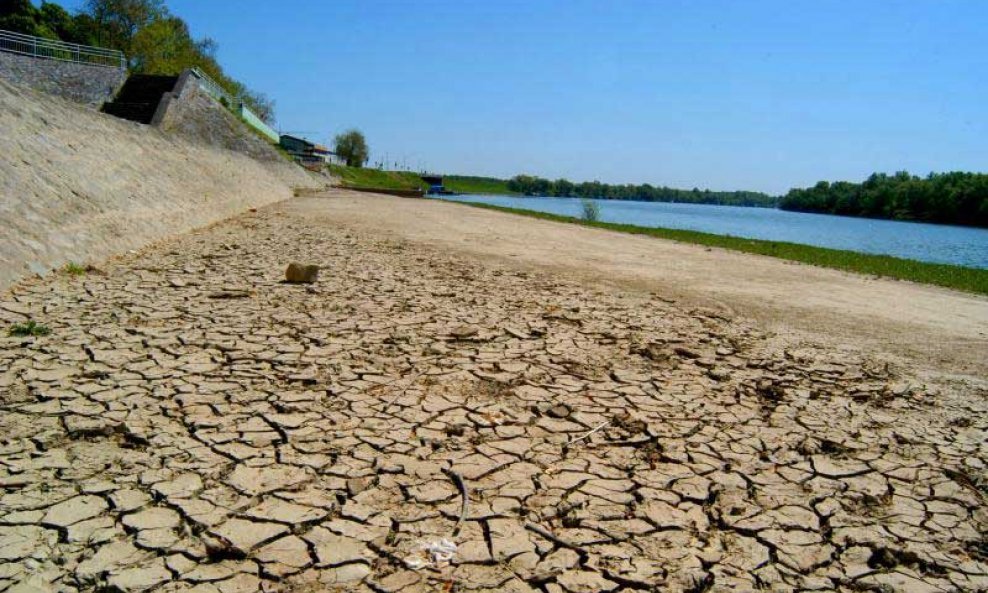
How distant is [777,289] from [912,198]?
298 feet

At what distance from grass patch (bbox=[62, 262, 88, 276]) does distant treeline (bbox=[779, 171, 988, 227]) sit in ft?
283

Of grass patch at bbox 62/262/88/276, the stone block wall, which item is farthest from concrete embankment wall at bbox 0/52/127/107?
grass patch at bbox 62/262/88/276

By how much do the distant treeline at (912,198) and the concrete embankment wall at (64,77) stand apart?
275 feet

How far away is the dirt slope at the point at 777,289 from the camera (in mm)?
6047

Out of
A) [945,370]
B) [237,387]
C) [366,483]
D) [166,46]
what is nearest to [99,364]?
[237,387]

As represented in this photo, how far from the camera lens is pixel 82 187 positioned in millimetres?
8008

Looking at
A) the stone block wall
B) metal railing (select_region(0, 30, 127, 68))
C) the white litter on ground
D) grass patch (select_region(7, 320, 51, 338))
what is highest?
metal railing (select_region(0, 30, 127, 68))

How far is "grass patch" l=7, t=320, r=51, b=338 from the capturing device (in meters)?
4.19

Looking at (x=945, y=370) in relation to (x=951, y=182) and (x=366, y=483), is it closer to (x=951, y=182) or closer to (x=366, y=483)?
(x=366, y=483)

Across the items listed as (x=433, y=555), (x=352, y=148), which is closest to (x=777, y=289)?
(x=433, y=555)

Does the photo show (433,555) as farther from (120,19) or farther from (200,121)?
(120,19)

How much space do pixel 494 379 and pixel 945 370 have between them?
400cm

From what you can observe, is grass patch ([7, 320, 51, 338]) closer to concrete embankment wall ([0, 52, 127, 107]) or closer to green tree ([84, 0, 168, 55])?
concrete embankment wall ([0, 52, 127, 107])

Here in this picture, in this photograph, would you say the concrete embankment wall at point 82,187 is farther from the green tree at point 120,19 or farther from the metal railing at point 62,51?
the green tree at point 120,19
